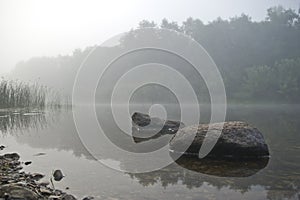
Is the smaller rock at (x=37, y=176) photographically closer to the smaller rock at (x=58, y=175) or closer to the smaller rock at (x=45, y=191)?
the smaller rock at (x=58, y=175)

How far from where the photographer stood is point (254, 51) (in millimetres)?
63750

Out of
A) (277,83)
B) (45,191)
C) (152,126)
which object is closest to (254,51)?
(277,83)

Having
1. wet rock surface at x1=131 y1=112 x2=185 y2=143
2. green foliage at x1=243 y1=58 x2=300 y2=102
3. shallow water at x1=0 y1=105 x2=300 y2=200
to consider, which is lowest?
shallow water at x1=0 y1=105 x2=300 y2=200

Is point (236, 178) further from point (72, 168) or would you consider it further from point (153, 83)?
point (153, 83)

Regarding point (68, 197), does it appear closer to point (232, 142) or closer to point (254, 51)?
point (232, 142)

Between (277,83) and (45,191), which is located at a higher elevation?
(277,83)

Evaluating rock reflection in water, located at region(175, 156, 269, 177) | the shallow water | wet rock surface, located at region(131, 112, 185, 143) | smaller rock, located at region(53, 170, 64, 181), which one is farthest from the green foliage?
smaller rock, located at region(53, 170, 64, 181)

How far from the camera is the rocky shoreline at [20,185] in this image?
4.63 metres

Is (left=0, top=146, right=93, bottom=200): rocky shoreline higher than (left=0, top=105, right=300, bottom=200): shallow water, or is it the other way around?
(left=0, top=146, right=93, bottom=200): rocky shoreline

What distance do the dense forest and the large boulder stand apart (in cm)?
4274

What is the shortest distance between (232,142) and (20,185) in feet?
18.9

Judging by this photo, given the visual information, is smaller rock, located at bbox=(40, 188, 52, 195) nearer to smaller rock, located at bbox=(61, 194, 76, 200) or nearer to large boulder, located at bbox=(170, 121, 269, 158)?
smaller rock, located at bbox=(61, 194, 76, 200)

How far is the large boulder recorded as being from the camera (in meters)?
8.87

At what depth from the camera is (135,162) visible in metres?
8.26
